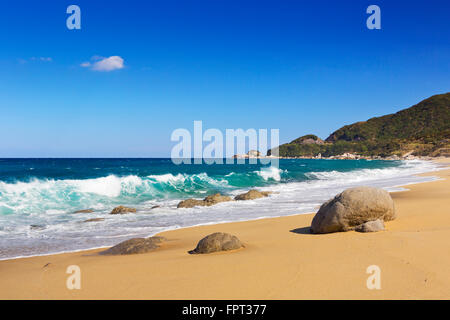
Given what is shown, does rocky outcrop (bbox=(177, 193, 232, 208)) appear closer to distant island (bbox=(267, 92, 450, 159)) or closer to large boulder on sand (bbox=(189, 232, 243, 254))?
large boulder on sand (bbox=(189, 232, 243, 254))

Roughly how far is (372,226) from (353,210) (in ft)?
1.91

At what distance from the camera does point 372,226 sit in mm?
7531

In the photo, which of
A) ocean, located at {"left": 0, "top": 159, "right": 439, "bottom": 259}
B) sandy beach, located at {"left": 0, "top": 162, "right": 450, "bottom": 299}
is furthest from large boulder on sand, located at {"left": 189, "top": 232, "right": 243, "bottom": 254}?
ocean, located at {"left": 0, "top": 159, "right": 439, "bottom": 259}

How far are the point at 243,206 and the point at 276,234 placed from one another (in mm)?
7373

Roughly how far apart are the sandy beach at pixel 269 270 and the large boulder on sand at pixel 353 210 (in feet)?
1.25

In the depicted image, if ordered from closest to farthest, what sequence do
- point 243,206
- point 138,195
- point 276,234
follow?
1. point 276,234
2. point 243,206
3. point 138,195

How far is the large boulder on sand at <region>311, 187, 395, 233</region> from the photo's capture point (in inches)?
312

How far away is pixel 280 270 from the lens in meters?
5.06

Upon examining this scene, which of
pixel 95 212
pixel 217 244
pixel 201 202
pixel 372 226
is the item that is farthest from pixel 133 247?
pixel 201 202

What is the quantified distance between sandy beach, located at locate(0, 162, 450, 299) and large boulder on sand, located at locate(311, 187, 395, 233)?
1.25ft

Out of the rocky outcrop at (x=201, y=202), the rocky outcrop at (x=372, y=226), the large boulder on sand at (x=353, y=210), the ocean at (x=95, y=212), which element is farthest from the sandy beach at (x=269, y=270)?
the rocky outcrop at (x=201, y=202)

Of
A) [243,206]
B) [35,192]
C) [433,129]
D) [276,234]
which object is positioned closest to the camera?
[276,234]
